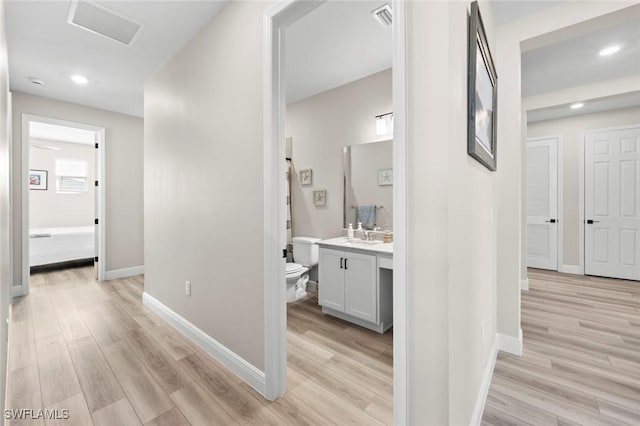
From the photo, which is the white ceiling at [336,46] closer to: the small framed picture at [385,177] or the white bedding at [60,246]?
the small framed picture at [385,177]

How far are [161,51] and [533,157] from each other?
577cm

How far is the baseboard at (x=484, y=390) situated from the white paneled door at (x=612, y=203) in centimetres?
377

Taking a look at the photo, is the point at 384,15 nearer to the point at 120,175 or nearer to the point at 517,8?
the point at 517,8

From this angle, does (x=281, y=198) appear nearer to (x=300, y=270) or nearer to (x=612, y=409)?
(x=300, y=270)

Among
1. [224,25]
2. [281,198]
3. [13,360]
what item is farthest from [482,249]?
[13,360]

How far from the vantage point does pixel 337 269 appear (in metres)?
2.76

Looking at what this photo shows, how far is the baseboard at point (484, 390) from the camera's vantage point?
147 centimetres

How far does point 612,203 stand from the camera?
433 cm

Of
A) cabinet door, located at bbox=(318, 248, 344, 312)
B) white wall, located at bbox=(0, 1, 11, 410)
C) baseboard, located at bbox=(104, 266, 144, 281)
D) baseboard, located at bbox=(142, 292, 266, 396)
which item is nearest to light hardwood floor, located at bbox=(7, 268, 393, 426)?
baseboard, located at bbox=(142, 292, 266, 396)

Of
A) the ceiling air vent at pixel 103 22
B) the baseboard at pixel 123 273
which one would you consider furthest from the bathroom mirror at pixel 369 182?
the baseboard at pixel 123 273

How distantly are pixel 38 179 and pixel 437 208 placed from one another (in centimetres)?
860

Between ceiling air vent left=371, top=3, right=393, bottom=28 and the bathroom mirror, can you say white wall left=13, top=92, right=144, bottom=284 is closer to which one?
the bathroom mirror

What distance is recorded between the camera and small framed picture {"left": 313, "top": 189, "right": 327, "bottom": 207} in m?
3.65

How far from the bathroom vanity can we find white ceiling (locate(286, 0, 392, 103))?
182cm
